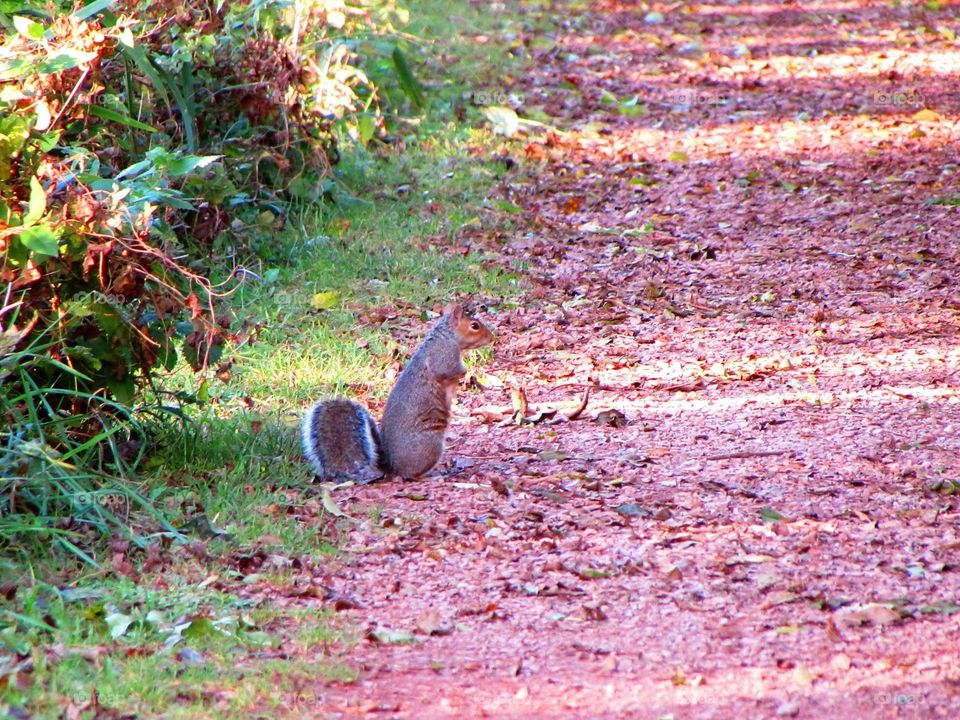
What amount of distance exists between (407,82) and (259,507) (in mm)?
6662

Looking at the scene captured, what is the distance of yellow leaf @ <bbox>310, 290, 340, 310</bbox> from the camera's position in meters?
7.19

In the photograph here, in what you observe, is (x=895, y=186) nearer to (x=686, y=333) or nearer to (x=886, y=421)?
(x=686, y=333)

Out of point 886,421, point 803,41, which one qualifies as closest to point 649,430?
point 886,421

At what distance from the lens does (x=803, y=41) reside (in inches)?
528

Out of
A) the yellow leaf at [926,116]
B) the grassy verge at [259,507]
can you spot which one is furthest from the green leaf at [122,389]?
the yellow leaf at [926,116]

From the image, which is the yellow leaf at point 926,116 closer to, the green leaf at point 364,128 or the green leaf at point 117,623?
the green leaf at point 364,128

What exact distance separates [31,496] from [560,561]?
5.75 feet

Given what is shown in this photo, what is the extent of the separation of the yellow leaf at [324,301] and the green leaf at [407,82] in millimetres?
3711

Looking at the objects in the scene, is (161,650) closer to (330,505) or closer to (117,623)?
(117,623)

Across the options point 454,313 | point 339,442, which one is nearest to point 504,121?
point 454,313

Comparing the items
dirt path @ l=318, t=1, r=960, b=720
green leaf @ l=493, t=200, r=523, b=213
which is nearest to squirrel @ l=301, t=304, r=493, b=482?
dirt path @ l=318, t=1, r=960, b=720

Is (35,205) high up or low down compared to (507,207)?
up

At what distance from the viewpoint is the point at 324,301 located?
720 cm

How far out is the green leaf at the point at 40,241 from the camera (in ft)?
13.3
